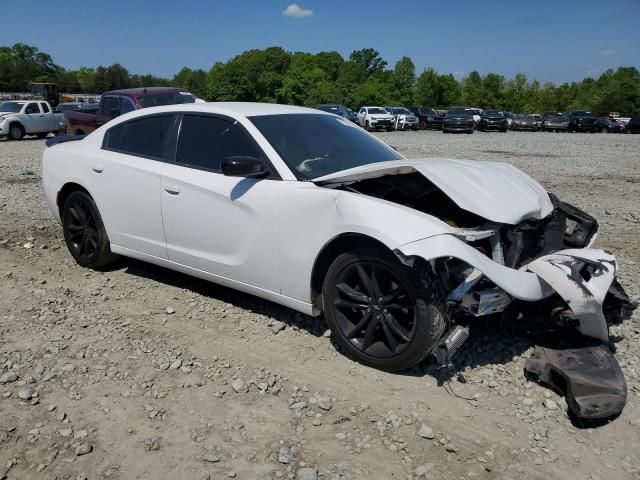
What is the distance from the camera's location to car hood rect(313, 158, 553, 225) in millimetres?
3359

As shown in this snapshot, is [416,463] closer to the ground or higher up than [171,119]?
closer to the ground

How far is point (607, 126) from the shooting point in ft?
137

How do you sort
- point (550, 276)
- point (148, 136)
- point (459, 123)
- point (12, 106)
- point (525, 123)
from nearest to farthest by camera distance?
point (550, 276), point (148, 136), point (12, 106), point (459, 123), point (525, 123)

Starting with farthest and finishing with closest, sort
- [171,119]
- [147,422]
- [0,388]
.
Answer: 1. [171,119]
2. [0,388]
3. [147,422]

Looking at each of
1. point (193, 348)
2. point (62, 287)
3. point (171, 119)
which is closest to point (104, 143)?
point (171, 119)

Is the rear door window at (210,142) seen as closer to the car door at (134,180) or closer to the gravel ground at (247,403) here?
the car door at (134,180)

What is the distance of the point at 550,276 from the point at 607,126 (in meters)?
44.6

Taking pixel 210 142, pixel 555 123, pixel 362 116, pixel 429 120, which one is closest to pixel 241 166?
pixel 210 142

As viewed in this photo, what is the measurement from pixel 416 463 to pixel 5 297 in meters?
3.86

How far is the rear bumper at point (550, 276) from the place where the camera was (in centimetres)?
301

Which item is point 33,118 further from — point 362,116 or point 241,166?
point 241,166

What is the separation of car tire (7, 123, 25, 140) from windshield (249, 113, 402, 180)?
75.4 feet

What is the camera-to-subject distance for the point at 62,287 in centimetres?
495

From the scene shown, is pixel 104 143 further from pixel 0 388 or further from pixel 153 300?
pixel 0 388
